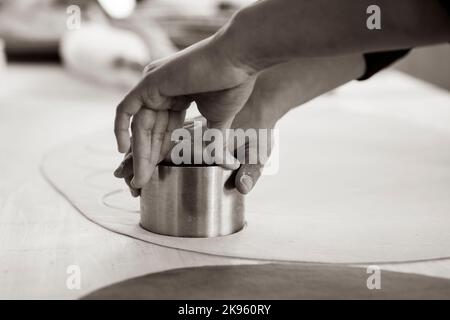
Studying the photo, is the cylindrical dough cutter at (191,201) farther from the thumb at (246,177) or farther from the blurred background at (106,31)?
the blurred background at (106,31)

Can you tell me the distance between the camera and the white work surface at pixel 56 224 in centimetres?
88

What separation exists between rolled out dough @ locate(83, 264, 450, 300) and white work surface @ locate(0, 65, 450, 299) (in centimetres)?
3

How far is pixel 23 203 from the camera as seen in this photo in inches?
48.7

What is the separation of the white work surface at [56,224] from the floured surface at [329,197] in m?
0.03

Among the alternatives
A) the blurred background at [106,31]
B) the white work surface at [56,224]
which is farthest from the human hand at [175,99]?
the blurred background at [106,31]

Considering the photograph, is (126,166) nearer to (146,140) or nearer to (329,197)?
(146,140)

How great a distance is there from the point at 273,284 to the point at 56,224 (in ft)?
1.40

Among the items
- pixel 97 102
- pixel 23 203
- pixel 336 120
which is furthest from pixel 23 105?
pixel 23 203

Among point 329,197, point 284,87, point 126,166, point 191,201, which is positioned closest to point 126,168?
point 126,166

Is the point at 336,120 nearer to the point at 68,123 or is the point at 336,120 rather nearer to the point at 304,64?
the point at 68,123

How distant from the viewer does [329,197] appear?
1.29 meters

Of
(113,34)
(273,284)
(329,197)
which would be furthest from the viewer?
(113,34)

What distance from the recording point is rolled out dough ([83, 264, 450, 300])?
810 mm

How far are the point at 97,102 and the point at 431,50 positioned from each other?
6.15ft
